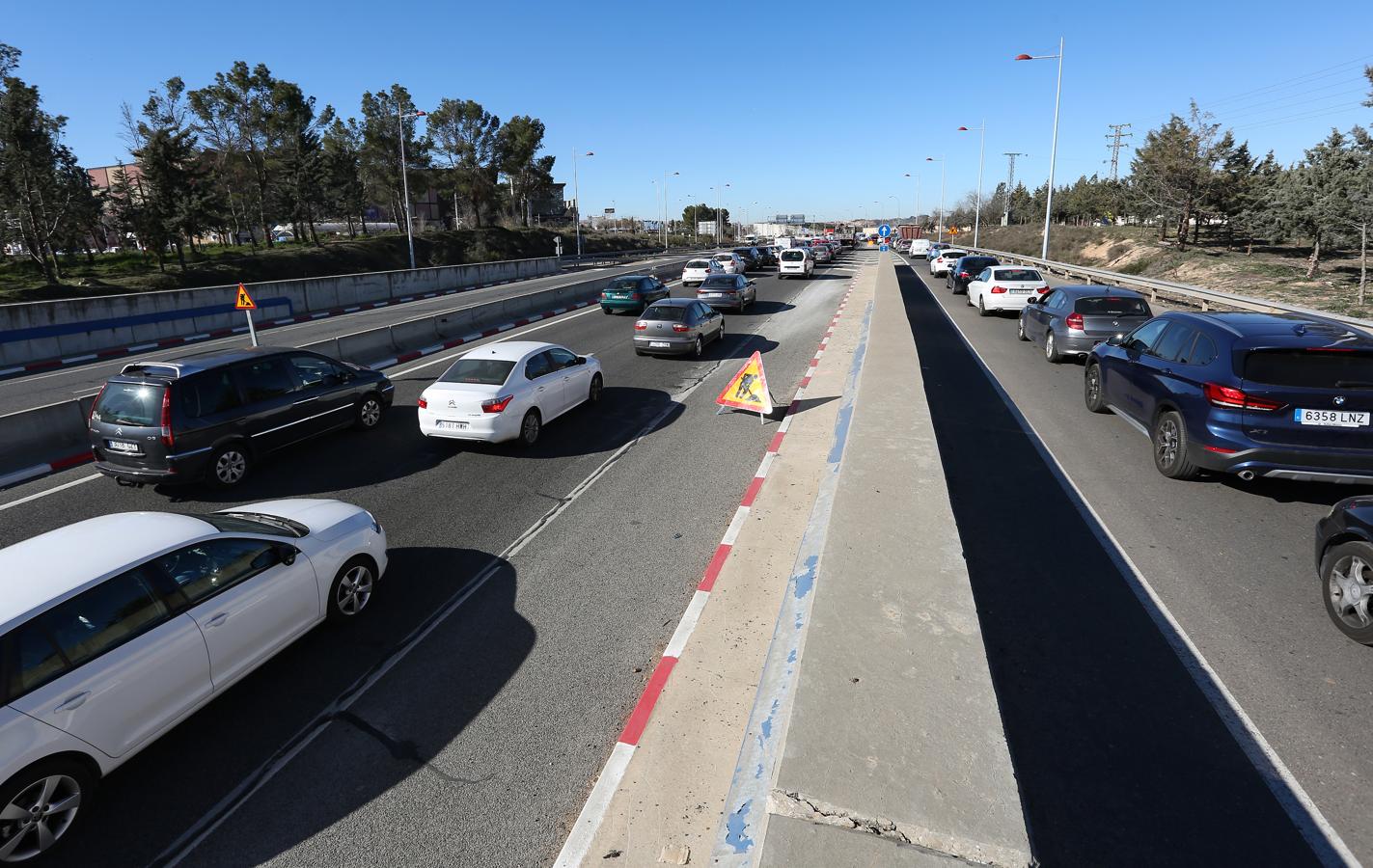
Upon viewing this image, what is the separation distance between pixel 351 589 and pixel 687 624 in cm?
286

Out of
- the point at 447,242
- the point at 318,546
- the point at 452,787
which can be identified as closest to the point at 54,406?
the point at 318,546

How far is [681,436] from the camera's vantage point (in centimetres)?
1095

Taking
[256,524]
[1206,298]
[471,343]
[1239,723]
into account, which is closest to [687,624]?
[256,524]

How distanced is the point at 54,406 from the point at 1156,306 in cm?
Result: 2903

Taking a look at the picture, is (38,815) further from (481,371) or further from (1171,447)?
(1171,447)

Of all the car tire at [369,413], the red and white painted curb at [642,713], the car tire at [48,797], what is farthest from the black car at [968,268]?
the car tire at [48,797]

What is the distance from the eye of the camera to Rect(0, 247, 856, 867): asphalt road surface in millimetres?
3873

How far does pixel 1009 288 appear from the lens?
72.4 feet

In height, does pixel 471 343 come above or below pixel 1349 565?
above

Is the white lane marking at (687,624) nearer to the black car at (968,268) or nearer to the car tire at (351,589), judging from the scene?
the car tire at (351,589)

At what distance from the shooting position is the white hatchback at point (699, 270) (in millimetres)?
34469

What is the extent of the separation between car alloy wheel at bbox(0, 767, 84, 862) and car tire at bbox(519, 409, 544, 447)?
6.74m

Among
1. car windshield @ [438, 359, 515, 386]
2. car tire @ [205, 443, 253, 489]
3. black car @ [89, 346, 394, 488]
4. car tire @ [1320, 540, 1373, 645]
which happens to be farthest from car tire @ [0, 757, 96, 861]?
car tire @ [1320, 540, 1373, 645]

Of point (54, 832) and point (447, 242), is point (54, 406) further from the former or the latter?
point (447, 242)
